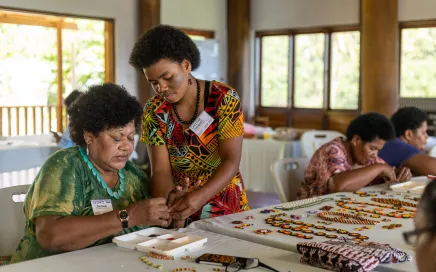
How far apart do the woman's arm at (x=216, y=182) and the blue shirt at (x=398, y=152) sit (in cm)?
151

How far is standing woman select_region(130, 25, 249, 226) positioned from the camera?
2.40 m

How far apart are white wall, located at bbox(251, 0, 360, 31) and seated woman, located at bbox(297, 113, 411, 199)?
6.01m

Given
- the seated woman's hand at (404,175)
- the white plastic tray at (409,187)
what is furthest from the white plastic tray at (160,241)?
the seated woman's hand at (404,175)

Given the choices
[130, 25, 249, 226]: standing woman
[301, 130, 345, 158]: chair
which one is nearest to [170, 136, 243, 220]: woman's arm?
[130, 25, 249, 226]: standing woman

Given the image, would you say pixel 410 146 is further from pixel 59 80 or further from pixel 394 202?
Answer: pixel 59 80

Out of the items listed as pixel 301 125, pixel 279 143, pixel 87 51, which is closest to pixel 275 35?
pixel 301 125

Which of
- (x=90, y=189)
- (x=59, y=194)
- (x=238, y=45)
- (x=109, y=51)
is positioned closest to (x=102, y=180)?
(x=90, y=189)

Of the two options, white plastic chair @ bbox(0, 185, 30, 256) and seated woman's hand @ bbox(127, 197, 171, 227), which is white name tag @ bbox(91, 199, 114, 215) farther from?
white plastic chair @ bbox(0, 185, 30, 256)

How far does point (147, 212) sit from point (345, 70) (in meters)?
7.72

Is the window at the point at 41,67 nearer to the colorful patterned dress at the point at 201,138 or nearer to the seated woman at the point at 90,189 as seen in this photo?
the colorful patterned dress at the point at 201,138

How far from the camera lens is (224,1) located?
32.9 ft

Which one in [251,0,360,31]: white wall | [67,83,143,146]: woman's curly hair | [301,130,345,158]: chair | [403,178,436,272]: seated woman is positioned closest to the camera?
[403,178,436,272]: seated woman

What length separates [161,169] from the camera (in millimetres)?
2506

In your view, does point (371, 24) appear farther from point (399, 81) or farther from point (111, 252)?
point (111, 252)
